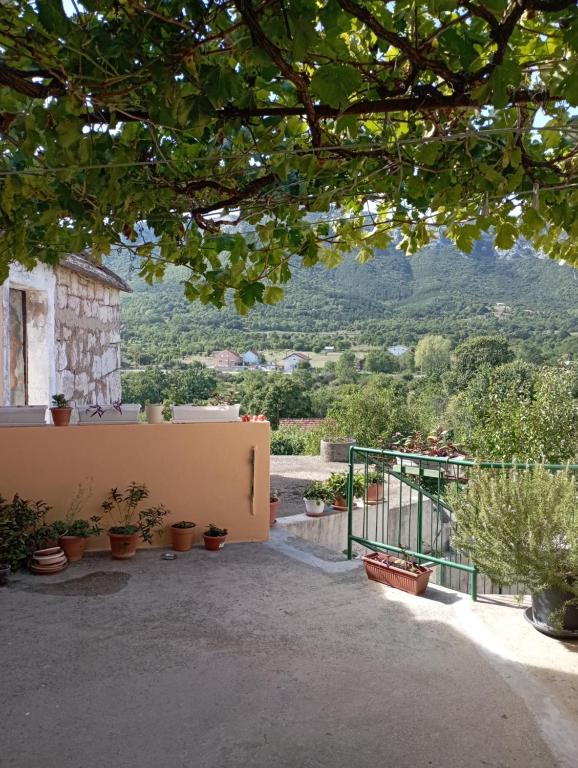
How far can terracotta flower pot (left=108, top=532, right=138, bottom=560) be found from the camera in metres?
4.75

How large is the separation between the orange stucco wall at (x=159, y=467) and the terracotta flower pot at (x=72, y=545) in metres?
0.27

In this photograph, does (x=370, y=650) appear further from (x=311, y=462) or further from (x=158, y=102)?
(x=311, y=462)

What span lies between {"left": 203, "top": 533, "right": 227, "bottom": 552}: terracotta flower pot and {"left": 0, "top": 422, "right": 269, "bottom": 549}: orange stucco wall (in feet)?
0.72

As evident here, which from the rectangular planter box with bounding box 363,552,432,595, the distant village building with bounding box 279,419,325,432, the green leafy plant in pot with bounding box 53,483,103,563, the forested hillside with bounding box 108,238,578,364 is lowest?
the distant village building with bounding box 279,419,325,432

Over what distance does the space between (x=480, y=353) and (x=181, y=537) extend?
26.8 meters

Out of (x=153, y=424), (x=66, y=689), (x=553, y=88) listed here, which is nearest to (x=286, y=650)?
(x=66, y=689)

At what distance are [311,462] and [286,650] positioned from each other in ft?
24.0

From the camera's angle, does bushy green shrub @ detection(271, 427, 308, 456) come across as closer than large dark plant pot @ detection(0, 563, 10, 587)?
No

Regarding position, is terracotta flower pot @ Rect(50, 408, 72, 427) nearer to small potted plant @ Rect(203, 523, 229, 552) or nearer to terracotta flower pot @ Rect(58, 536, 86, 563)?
terracotta flower pot @ Rect(58, 536, 86, 563)

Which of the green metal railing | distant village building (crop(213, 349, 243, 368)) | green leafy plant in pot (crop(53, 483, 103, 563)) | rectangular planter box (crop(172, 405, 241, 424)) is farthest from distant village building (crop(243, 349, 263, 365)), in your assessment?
green leafy plant in pot (crop(53, 483, 103, 563))

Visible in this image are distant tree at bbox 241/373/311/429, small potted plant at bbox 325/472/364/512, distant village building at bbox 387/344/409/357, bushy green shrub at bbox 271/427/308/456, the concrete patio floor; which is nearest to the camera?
the concrete patio floor

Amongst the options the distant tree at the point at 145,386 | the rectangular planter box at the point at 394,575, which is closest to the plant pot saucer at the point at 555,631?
the rectangular planter box at the point at 394,575

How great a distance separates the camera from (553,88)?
1.80 m

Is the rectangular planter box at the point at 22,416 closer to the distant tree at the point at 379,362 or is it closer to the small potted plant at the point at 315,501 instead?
the small potted plant at the point at 315,501
